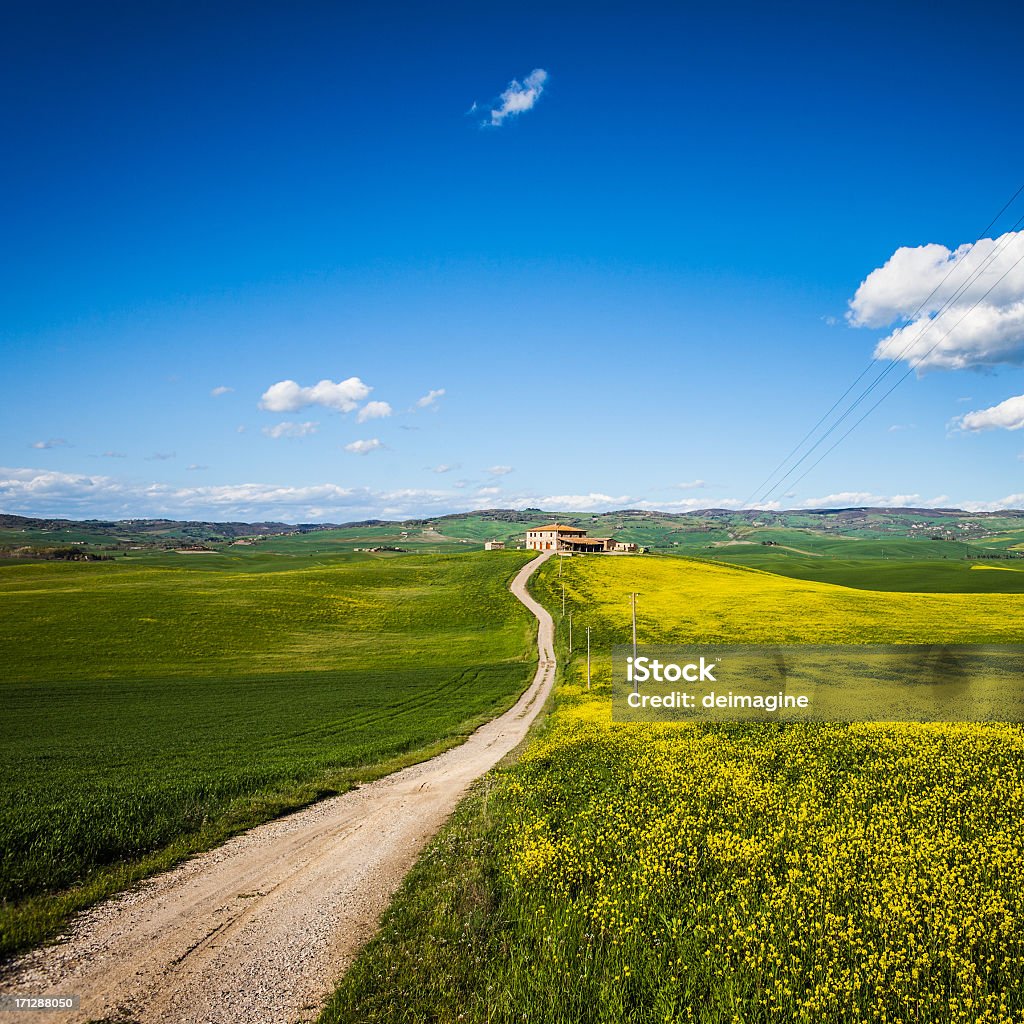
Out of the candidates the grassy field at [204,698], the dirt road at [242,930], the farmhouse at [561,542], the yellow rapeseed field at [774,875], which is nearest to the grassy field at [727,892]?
the yellow rapeseed field at [774,875]

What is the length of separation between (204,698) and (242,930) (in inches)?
1589

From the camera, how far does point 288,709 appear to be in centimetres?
4291

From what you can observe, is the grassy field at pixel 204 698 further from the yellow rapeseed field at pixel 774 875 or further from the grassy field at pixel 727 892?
the yellow rapeseed field at pixel 774 875

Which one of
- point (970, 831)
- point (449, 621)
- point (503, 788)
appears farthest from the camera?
point (449, 621)

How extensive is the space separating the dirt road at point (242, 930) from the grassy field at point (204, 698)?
111 cm

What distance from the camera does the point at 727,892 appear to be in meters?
11.0

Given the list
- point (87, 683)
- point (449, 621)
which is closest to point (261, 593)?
point (449, 621)

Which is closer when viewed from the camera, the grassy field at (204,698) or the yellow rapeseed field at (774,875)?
the yellow rapeseed field at (774,875)

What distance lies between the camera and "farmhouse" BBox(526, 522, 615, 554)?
160m

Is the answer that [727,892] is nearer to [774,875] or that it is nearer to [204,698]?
[774,875]

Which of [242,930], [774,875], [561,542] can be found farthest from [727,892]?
[561,542]

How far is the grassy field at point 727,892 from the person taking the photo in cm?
873

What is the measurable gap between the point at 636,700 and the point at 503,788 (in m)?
11.8

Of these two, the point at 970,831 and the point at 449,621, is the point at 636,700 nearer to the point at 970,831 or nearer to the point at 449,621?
the point at 970,831
